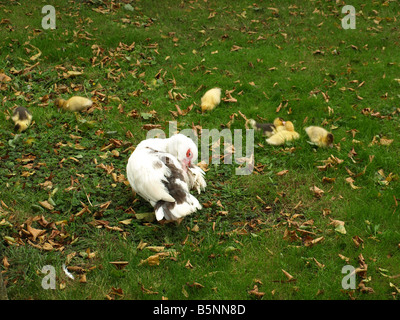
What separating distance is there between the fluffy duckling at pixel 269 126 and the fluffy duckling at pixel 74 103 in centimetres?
263

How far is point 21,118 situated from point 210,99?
116 inches

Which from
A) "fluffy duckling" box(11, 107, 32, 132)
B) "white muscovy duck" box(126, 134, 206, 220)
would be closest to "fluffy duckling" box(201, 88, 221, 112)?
"white muscovy duck" box(126, 134, 206, 220)

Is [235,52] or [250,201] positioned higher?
[235,52]

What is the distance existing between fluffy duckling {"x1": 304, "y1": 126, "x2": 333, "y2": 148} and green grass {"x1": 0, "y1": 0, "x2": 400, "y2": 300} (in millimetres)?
179

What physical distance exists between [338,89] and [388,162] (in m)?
2.25

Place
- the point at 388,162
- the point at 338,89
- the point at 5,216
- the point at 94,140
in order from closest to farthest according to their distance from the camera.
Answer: the point at 5,216, the point at 388,162, the point at 94,140, the point at 338,89

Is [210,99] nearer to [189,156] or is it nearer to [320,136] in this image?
[320,136]

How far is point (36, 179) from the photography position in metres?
5.39

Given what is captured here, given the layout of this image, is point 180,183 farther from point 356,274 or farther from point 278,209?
point 356,274

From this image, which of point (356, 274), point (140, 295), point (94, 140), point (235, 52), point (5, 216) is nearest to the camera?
point (140, 295)

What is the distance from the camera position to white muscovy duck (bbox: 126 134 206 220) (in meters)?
4.59

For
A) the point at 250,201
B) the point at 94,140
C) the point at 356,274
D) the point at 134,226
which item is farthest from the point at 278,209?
the point at 94,140

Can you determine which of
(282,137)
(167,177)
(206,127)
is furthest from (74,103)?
(282,137)

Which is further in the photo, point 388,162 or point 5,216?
point 388,162
